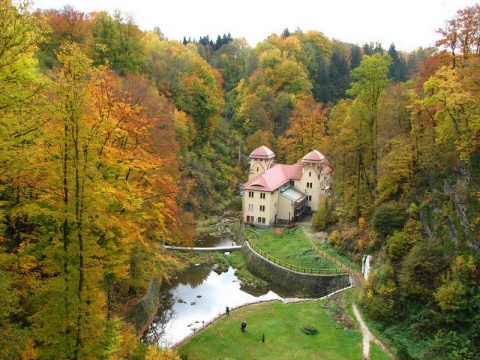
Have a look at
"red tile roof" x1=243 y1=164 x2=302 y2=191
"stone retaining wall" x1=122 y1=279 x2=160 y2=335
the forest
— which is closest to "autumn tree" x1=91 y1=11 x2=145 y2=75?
the forest

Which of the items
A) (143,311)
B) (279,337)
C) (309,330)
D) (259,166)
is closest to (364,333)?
(309,330)

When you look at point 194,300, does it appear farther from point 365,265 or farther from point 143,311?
point 365,265

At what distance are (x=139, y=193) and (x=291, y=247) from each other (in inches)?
842

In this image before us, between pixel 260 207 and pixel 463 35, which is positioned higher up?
pixel 463 35

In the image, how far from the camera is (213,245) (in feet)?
132

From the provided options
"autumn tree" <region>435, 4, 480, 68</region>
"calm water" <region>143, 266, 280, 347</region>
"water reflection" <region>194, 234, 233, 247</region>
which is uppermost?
"autumn tree" <region>435, 4, 480, 68</region>

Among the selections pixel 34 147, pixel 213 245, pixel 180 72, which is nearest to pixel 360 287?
pixel 213 245

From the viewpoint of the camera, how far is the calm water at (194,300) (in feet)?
78.3

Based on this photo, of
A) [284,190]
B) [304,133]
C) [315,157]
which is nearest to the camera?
[284,190]

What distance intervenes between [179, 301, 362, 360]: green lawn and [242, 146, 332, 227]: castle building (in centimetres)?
1836

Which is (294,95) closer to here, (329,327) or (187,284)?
(187,284)

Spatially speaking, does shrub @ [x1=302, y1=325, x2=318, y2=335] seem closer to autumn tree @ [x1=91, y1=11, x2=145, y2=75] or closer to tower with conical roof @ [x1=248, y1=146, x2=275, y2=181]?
tower with conical roof @ [x1=248, y1=146, x2=275, y2=181]

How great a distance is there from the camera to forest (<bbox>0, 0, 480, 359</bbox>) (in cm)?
1159

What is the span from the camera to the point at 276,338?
827 inches
